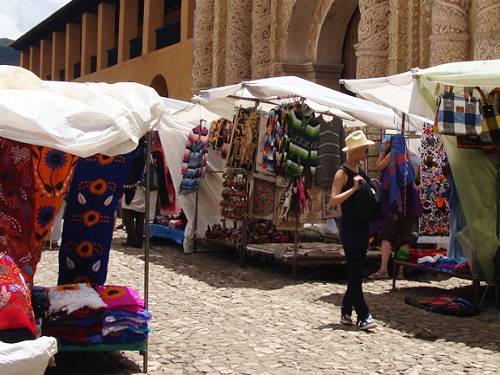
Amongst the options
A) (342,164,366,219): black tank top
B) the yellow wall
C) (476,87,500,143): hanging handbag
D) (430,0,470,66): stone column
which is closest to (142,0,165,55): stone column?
the yellow wall

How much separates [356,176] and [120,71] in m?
22.0

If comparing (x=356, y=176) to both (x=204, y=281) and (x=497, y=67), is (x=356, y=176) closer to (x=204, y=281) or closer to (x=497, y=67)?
(x=497, y=67)

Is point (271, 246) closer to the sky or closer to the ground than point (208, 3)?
closer to the ground

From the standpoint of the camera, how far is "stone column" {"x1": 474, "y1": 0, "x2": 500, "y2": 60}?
31.4ft

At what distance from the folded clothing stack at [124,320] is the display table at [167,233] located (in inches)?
272

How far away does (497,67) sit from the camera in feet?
21.1

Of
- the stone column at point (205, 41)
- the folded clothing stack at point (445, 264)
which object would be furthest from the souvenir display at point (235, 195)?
the stone column at point (205, 41)

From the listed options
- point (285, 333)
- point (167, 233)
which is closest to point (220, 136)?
point (167, 233)

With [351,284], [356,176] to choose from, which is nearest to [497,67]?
[356,176]

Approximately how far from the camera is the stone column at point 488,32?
9.57 meters

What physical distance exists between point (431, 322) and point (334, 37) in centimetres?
925

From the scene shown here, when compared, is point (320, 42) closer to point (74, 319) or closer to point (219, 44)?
point (219, 44)

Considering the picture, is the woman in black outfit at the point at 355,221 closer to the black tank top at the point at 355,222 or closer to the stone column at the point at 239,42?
the black tank top at the point at 355,222

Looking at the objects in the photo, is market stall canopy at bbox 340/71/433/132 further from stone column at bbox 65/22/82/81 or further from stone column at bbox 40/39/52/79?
stone column at bbox 40/39/52/79
